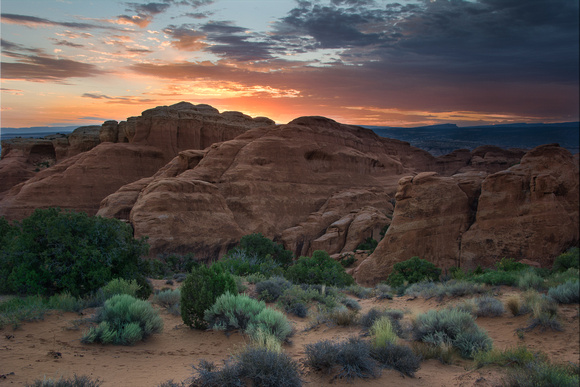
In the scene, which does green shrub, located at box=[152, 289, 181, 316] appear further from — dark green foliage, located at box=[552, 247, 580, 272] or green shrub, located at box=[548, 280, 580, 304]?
dark green foliage, located at box=[552, 247, 580, 272]

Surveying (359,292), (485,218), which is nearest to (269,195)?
(485,218)

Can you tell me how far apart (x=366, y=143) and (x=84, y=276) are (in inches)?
1905

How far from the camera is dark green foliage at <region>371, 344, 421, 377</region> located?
6148 millimetres

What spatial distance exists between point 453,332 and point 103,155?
48016mm

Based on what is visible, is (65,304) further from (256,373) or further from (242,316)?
(256,373)

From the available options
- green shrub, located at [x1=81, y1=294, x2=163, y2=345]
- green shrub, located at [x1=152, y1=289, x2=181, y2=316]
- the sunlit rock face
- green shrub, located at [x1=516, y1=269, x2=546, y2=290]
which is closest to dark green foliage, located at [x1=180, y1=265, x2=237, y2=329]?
green shrub, located at [x1=81, y1=294, x2=163, y2=345]

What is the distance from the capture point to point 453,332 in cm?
764

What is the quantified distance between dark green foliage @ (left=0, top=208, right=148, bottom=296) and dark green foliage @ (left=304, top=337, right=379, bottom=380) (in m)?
7.58

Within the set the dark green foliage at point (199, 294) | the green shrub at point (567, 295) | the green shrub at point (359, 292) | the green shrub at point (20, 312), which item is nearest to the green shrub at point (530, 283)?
the green shrub at point (567, 295)

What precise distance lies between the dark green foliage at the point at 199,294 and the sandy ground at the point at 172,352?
0.29m

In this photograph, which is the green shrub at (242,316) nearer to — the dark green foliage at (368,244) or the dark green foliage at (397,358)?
the dark green foliage at (397,358)

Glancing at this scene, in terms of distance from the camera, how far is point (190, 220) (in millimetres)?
29891

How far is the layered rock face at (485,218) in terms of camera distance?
809 inches

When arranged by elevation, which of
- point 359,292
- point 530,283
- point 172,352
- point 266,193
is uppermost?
point 172,352
